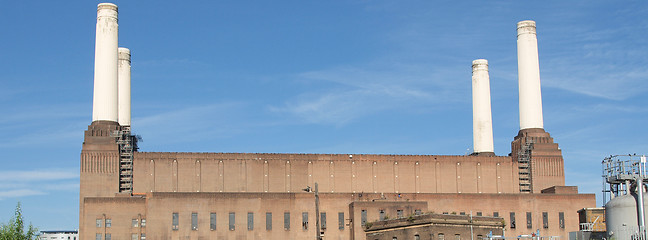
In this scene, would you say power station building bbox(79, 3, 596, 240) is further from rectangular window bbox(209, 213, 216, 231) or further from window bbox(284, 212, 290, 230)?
window bbox(284, 212, 290, 230)

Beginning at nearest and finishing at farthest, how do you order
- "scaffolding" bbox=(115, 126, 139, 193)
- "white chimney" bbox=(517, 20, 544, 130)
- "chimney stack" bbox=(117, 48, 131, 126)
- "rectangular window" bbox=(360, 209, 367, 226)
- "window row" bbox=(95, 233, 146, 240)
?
"rectangular window" bbox=(360, 209, 367, 226)
"window row" bbox=(95, 233, 146, 240)
"scaffolding" bbox=(115, 126, 139, 193)
"chimney stack" bbox=(117, 48, 131, 126)
"white chimney" bbox=(517, 20, 544, 130)

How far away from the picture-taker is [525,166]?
131 meters

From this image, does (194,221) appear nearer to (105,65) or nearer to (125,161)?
(125,161)

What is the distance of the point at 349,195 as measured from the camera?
109250 mm

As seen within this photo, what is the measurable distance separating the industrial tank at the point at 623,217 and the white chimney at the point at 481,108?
65386mm

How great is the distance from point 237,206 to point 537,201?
37069 millimetres

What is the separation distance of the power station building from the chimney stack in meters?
0.14

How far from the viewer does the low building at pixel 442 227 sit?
94.3m

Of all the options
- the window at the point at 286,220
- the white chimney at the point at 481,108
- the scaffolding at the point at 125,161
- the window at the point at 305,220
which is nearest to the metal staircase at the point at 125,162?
the scaffolding at the point at 125,161

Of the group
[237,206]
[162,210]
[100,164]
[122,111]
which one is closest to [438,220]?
[237,206]

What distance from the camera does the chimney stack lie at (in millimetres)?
131250

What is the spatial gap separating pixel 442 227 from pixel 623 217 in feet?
79.0

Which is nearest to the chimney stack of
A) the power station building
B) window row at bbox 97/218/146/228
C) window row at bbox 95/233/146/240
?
the power station building

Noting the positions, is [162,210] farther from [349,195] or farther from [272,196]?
[349,195]
